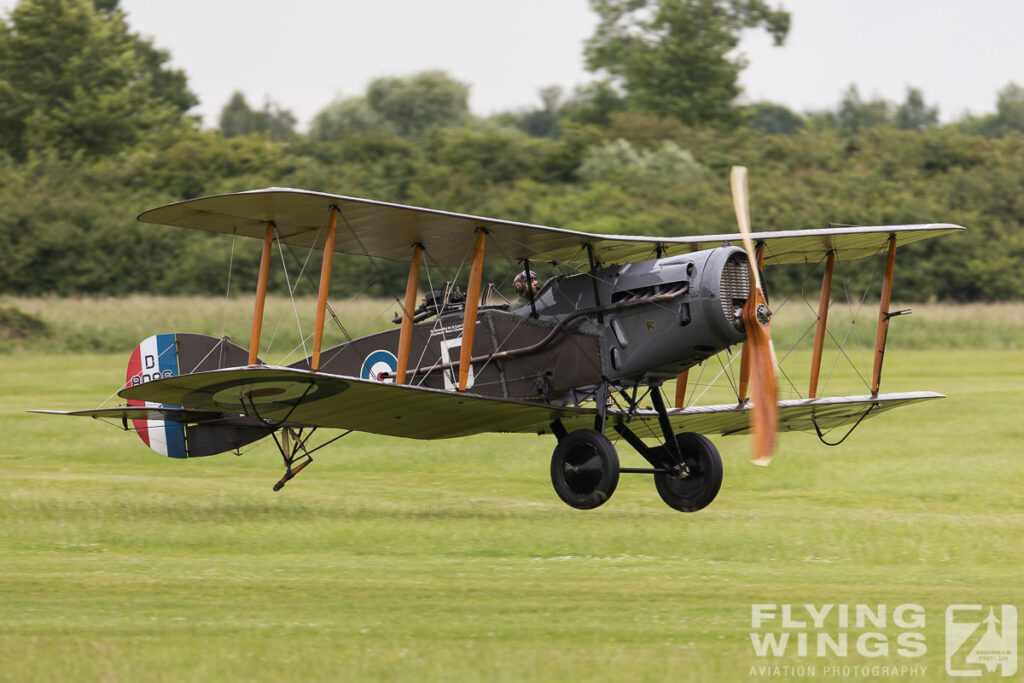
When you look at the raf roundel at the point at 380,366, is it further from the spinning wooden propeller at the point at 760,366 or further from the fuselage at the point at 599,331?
the spinning wooden propeller at the point at 760,366

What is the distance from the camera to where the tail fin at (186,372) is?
13.9 m

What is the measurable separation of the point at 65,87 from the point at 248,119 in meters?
57.1

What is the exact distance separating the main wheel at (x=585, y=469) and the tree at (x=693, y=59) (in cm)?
5250

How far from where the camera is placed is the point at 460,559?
11.6m

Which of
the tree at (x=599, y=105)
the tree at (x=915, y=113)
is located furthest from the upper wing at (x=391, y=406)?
the tree at (x=915, y=113)

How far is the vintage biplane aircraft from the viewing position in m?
10.5

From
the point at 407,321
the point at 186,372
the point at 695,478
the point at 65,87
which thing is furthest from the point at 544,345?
the point at 65,87

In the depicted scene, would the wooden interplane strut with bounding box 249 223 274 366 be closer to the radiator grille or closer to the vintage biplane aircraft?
the vintage biplane aircraft

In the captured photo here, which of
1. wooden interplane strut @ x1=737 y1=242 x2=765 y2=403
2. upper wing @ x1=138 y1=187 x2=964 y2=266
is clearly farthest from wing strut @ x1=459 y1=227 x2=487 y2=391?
wooden interplane strut @ x1=737 y1=242 x2=765 y2=403

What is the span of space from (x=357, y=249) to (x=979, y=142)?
45303 millimetres

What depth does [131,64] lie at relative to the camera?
203ft

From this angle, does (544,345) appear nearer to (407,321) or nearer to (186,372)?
(407,321)

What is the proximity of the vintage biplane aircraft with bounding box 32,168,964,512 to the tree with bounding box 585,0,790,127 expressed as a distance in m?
50.7

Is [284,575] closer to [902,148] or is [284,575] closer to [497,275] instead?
[497,275]
